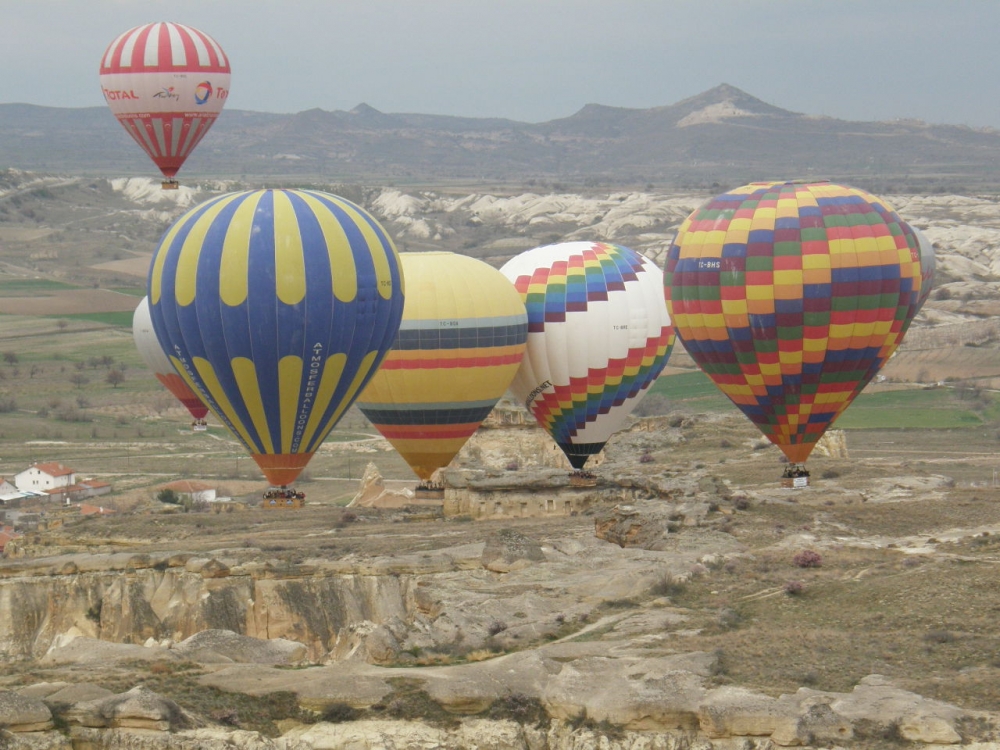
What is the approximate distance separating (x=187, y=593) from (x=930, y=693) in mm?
17638

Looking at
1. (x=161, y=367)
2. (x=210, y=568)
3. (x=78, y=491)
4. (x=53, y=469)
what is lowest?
(x=78, y=491)

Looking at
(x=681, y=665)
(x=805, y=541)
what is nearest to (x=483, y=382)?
(x=805, y=541)

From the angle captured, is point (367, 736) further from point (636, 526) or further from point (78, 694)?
point (636, 526)

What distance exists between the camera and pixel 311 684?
24.8 m

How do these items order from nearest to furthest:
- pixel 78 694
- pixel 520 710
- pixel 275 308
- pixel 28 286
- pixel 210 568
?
pixel 78 694 → pixel 520 710 → pixel 275 308 → pixel 210 568 → pixel 28 286

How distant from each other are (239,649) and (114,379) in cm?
8021

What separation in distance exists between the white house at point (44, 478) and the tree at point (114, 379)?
30.7 metres

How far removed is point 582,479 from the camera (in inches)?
1797

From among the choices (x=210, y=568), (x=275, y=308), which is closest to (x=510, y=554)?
(x=210, y=568)

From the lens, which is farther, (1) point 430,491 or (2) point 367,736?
(1) point 430,491

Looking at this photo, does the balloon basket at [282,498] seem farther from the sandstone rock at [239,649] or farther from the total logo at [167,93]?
the total logo at [167,93]

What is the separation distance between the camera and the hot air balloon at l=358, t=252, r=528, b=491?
4291cm

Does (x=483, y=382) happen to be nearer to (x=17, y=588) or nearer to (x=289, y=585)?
(x=289, y=585)

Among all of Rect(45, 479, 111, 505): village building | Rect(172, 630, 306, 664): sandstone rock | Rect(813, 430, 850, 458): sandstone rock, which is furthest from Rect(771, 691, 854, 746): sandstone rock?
Rect(45, 479, 111, 505): village building
